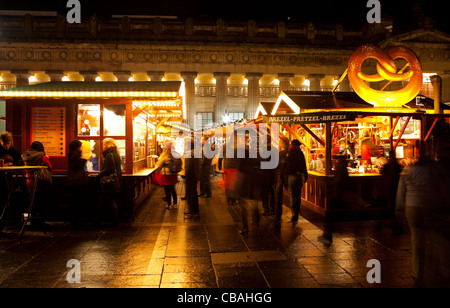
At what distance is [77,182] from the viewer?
7.24 meters

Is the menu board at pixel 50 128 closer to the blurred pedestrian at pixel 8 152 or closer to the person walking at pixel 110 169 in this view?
the blurred pedestrian at pixel 8 152

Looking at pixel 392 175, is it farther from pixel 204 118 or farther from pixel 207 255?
pixel 204 118

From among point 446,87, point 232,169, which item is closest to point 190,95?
point 446,87

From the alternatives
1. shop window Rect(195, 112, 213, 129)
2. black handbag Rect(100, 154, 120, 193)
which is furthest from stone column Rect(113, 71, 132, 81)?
black handbag Rect(100, 154, 120, 193)

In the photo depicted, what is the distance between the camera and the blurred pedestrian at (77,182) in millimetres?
7219

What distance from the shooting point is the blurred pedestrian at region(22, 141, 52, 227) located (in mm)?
7105

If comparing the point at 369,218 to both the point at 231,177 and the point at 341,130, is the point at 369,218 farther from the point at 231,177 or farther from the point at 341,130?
the point at 341,130

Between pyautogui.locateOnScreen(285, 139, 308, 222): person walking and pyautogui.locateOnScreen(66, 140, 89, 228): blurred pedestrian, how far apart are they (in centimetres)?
479

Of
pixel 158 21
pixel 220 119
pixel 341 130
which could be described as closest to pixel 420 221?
pixel 341 130

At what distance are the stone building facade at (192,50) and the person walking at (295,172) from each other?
85.7ft

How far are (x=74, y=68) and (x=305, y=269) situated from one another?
36.9 meters

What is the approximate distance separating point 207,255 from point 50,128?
5.77 metres

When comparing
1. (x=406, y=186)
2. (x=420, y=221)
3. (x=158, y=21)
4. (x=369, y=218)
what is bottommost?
(x=369, y=218)
